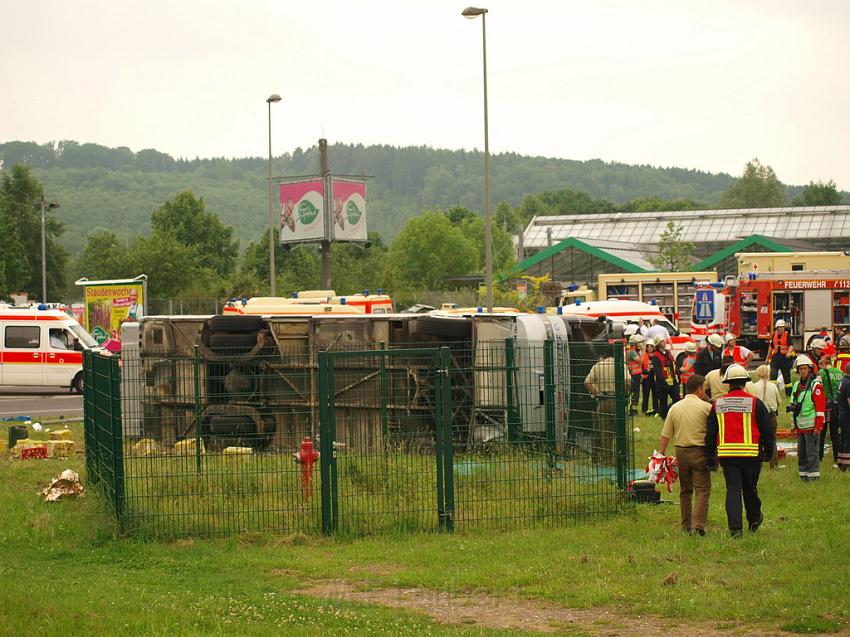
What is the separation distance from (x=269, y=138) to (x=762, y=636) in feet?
142

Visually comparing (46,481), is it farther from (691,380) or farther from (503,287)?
(503,287)

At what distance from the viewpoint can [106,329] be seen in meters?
42.1

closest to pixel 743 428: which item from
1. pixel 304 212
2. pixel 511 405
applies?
pixel 511 405

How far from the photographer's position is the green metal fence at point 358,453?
11961 millimetres

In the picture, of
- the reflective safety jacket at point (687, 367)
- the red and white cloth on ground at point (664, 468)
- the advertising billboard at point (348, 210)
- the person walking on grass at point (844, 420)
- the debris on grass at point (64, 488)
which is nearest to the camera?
the red and white cloth on ground at point (664, 468)

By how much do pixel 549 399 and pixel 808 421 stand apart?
4.31 m

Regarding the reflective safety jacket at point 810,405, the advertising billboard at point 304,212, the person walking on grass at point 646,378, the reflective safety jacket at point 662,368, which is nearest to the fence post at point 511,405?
the reflective safety jacket at point 810,405

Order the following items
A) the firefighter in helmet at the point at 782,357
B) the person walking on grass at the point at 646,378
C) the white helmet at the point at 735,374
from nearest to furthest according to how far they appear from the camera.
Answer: the white helmet at the point at 735,374 → the person walking on grass at the point at 646,378 → the firefighter in helmet at the point at 782,357

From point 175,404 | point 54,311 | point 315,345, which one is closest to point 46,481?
point 175,404

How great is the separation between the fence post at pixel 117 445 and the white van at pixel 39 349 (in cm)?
2146

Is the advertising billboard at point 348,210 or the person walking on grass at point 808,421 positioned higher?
the advertising billboard at point 348,210

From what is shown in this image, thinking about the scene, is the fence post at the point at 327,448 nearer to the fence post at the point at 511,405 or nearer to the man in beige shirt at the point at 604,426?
the fence post at the point at 511,405

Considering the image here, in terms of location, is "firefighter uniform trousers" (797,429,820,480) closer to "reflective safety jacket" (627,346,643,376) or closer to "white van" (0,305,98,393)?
"reflective safety jacket" (627,346,643,376)

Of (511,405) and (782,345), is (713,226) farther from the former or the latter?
(511,405)
